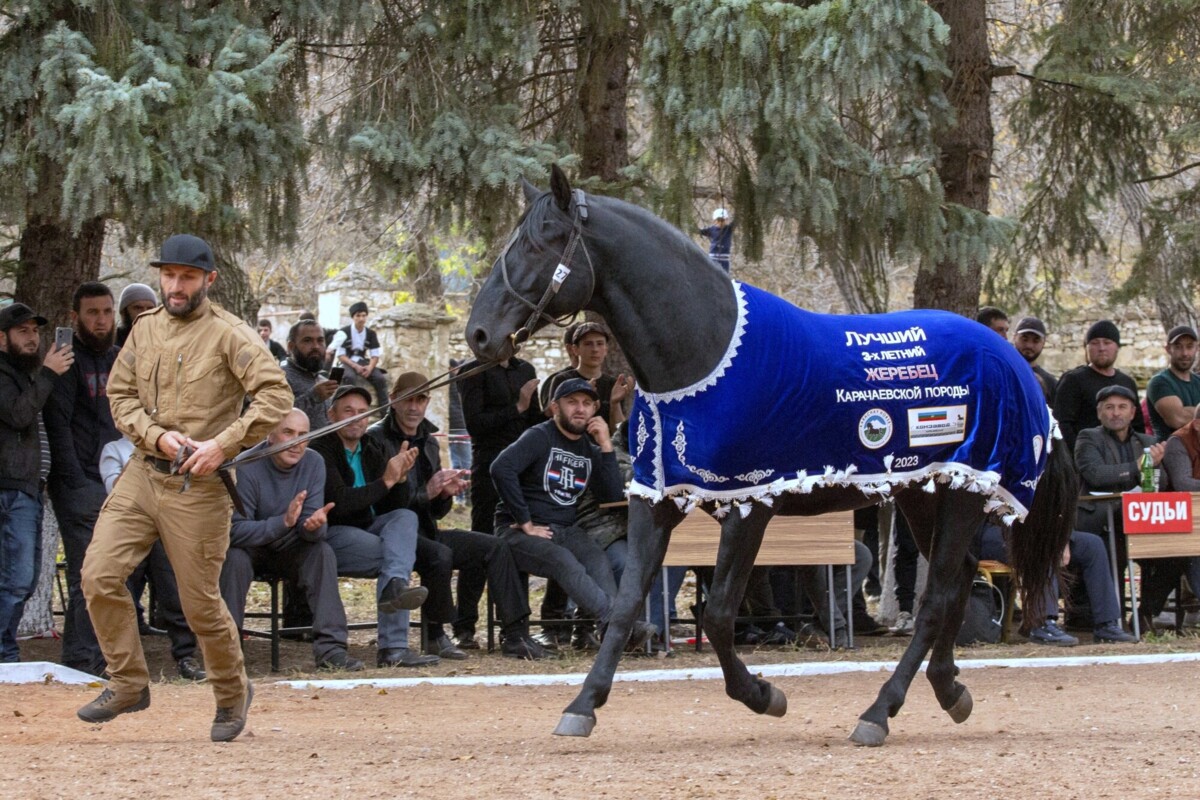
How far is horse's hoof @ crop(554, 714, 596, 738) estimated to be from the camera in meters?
6.30

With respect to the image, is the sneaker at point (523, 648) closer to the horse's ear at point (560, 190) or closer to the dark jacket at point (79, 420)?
the dark jacket at point (79, 420)

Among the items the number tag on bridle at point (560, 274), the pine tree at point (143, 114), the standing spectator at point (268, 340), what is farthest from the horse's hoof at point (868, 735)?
the standing spectator at point (268, 340)

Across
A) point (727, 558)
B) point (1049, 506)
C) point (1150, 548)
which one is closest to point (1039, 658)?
point (1150, 548)

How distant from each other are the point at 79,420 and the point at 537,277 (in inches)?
155

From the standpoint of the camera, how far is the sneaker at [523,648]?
10.2m

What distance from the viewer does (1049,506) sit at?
7820mm

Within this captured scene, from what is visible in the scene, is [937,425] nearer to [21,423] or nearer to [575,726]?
[575,726]

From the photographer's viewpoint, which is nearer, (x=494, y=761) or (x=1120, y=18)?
(x=494, y=761)

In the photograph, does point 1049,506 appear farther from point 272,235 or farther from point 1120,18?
point 1120,18

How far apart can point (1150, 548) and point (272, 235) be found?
6.38 m

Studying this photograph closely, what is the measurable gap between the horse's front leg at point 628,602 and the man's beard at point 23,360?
4.01 m

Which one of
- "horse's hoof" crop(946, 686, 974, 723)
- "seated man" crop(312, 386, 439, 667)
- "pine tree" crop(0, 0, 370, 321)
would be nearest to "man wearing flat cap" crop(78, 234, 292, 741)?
"pine tree" crop(0, 0, 370, 321)

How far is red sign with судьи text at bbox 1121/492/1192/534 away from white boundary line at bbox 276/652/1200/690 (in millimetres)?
1028

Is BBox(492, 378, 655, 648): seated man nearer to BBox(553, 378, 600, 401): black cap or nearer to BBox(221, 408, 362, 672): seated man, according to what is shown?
BBox(553, 378, 600, 401): black cap
